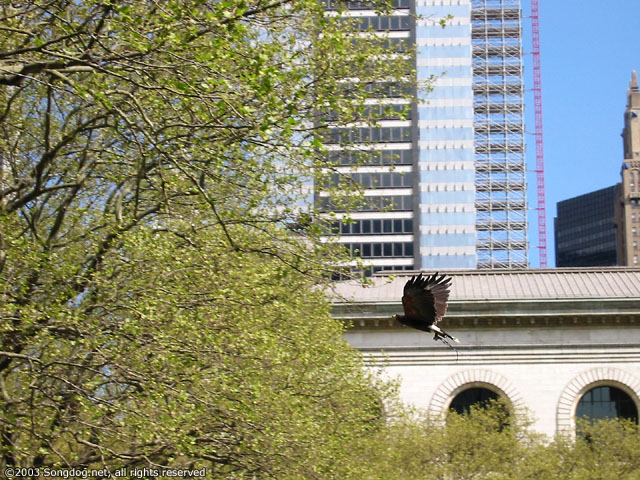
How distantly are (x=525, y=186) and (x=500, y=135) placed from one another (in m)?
6.36

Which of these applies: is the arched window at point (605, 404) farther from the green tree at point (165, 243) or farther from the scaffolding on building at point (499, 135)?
the scaffolding on building at point (499, 135)

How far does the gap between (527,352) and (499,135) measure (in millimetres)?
85184

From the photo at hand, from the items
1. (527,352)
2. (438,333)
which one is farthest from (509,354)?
(438,333)

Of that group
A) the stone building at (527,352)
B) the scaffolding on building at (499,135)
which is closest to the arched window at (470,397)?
the stone building at (527,352)

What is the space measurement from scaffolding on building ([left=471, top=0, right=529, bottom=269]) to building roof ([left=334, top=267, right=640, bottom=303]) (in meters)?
75.9

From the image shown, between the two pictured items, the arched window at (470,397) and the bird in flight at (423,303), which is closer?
the bird in flight at (423,303)

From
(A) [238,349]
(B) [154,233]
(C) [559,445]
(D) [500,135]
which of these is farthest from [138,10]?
(D) [500,135]

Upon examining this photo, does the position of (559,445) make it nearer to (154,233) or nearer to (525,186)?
(154,233)

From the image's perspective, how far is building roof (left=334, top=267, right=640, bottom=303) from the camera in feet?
177

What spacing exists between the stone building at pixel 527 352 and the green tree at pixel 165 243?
25.2 meters

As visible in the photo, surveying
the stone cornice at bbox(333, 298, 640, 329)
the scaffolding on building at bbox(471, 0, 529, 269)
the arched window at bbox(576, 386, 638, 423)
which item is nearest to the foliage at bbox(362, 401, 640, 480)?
the arched window at bbox(576, 386, 638, 423)

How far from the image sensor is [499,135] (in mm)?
136500

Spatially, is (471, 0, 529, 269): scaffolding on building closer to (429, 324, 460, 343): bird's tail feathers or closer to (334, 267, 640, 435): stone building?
(334, 267, 640, 435): stone building

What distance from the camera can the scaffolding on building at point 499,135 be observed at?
13488cm
